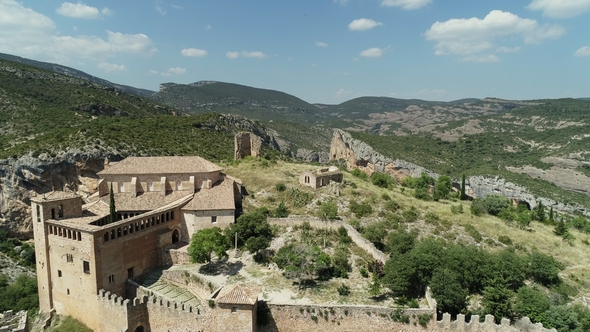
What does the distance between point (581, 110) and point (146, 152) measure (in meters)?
158

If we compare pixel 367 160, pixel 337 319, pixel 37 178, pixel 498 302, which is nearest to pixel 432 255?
pixel 498 302

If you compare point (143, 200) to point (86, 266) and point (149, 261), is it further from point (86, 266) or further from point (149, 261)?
point (86, 266)

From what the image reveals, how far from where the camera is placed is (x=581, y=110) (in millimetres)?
137250

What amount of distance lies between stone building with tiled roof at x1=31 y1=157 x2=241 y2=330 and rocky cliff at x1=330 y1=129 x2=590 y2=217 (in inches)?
2003

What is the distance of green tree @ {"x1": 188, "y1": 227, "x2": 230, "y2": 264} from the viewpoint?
100 ft

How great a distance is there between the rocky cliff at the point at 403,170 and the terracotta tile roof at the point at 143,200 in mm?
51984

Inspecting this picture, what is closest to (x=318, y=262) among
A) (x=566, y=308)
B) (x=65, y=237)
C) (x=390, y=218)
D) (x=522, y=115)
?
(x=390, y=218)

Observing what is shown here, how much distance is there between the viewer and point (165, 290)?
97.9 feet

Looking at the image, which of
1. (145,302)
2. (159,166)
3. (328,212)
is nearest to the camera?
(145,302)

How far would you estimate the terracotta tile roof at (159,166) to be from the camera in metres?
39.2

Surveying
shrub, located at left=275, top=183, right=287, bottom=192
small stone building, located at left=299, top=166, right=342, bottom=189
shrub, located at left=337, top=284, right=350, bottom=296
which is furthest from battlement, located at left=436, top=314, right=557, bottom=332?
shrub, located at left=275, top=183, right=287, bottom=192

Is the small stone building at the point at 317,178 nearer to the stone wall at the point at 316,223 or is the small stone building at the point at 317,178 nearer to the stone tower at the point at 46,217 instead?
the stone wall at the point at 316,223

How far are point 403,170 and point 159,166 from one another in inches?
2456

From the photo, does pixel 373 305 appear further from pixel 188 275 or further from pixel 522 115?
pixel 522 115
